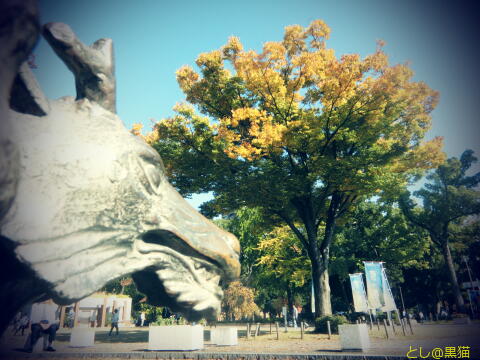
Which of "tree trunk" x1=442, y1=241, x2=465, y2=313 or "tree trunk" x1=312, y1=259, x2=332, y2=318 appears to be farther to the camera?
"tree trunk" x1=442, y1=241, x2=465, y2=313

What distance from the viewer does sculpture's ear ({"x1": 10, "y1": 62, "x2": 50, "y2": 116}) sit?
1518mm

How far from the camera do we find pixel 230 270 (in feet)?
6.28

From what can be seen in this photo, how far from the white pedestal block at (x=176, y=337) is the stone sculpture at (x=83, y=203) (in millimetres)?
9046

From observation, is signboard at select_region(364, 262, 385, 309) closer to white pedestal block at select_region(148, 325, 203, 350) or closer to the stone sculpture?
white pedestal block at select_region(148, 325, 203, 350)

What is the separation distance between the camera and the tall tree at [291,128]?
11.6m

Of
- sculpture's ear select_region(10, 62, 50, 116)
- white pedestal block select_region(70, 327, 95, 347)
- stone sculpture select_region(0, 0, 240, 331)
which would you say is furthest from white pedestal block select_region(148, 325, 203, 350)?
sculpture's ear select_region(10, 62, 50, 116)

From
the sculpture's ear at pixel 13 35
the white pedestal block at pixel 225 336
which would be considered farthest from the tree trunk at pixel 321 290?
the sculpture's ear at pixel 13 35

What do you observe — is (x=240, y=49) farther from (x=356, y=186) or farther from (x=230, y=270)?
(x=230, y=270)

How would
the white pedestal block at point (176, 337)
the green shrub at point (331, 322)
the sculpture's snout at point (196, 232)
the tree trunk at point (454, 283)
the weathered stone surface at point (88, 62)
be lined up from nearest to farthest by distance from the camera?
the weathered stone surface at point (88, 62), the sculpture's snout at point (196, 232), the white pedestal block at point (176, 337), the green shrub at point (331, 322), the tree trunk at point (454, 283)

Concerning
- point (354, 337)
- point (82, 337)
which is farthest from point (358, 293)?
point (82, 337)

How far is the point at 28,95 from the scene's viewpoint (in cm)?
152

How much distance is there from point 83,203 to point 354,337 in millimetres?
9724

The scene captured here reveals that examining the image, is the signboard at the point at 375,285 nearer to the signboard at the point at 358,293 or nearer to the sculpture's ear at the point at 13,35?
the signboard at the point at 358,293

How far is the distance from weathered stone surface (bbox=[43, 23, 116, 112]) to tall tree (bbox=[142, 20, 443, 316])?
9.70 metres
